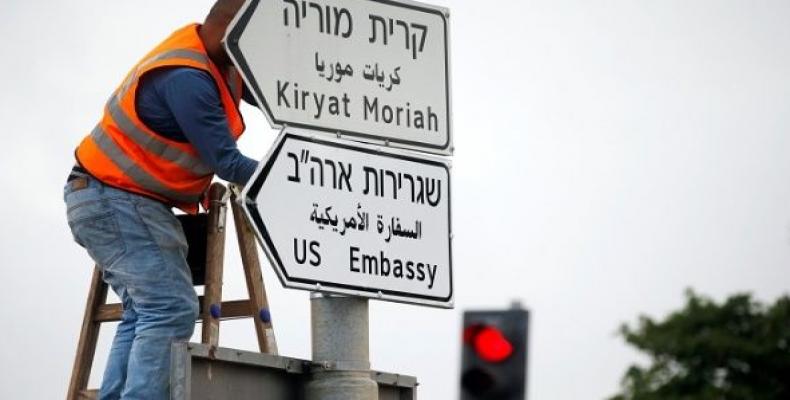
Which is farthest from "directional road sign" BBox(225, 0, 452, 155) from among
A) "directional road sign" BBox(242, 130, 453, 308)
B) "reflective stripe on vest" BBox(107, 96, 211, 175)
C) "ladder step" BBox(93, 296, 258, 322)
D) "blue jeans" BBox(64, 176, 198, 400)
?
"ladder step" BBox(93, 296, 258, 322)

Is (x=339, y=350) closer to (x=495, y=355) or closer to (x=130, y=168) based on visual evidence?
(x=495, y=355)

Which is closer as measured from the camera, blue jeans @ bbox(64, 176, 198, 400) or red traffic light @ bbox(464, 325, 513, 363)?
red traffic light @ bbox(464, 325, 513, 363)

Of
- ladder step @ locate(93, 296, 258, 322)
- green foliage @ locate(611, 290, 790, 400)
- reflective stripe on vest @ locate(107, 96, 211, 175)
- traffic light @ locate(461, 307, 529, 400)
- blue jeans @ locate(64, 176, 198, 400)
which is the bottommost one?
traffic light @ locate(461, 307, 529, 400)

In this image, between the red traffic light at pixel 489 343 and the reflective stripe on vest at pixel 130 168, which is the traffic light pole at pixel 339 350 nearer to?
the red traffic light at pixel 489 343

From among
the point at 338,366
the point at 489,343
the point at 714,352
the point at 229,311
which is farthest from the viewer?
the point at 714,352

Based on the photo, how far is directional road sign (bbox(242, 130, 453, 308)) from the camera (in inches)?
265

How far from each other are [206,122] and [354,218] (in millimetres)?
707

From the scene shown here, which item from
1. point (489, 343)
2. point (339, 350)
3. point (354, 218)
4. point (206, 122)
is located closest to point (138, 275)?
point (206, 122)

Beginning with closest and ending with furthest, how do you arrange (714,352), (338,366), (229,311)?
1. (338,366)
2. (229,311)
3. (714,352)

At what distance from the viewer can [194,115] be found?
24.0 feet

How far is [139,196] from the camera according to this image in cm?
743

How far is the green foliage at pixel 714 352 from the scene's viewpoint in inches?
1174

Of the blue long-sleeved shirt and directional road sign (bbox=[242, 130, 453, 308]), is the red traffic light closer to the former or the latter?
directional road sign (bbox=[242, 130, 453, 308])

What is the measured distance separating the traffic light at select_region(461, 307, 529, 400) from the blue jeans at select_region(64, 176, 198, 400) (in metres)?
1.22
